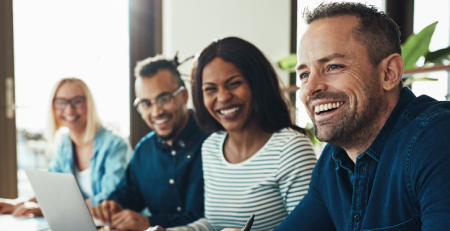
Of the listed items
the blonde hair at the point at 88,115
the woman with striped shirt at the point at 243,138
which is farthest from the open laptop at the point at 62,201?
the blonde hair at the point at 88,115

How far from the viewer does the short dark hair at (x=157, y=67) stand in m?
1.77

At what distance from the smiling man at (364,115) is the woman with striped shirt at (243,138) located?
1.22 feet

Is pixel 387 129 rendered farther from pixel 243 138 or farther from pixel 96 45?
pixel 96 45

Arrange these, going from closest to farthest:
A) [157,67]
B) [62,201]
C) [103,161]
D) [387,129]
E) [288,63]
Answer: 1. [387,129]
2. [62,201]
3. [157,67]
4. [103,161]
5. [288,63]

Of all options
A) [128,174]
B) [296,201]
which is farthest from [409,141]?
[128,174]

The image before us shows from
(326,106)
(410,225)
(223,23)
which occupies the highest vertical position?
(223,23)

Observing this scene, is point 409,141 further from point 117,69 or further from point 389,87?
point 117,69

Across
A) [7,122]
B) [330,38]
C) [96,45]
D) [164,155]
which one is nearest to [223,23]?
[96,45]

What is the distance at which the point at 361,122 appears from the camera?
82cm

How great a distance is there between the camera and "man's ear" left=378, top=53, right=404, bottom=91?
810 mm

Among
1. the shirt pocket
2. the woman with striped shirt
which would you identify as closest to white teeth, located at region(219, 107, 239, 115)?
the woman with striped shirt

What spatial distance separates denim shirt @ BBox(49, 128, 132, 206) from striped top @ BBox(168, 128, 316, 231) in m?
0.69

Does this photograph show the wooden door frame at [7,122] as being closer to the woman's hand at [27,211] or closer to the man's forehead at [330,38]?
the woman's hand at [27,211]

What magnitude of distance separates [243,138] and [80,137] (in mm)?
1254
